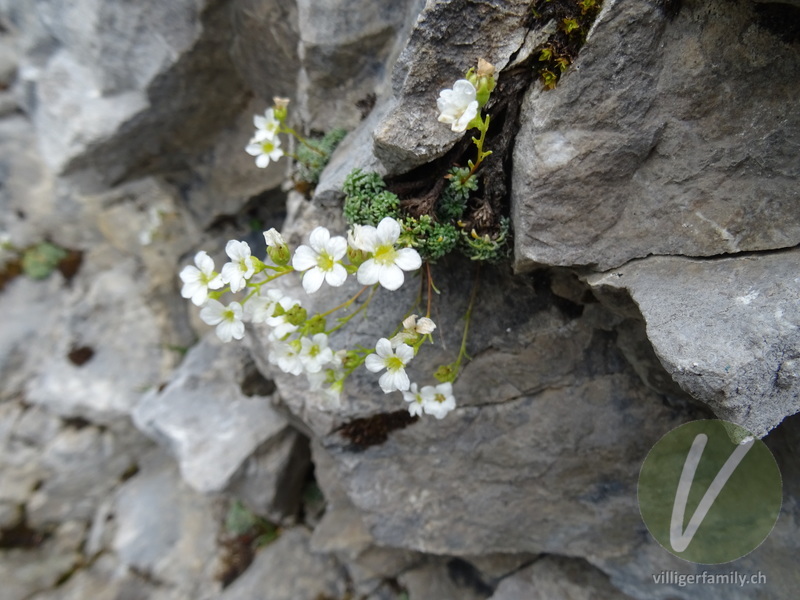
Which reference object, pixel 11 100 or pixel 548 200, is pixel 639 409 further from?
pixel 11 100

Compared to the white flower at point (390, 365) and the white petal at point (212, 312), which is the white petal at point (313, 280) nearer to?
the white flower at point (390, 365)

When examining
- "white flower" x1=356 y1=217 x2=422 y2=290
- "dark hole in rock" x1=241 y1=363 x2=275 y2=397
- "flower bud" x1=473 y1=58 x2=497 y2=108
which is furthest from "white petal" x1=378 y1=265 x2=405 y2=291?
"dark hole in rock" x1=241 y1=363 x2=275 y2=397

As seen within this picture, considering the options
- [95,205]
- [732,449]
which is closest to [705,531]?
[732,449]

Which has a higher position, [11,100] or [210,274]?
[11,100]

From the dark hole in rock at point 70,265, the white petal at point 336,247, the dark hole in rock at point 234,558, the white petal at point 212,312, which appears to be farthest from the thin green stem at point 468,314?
the dark hole in rock at point 70,265

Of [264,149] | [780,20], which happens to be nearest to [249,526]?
[264,149]

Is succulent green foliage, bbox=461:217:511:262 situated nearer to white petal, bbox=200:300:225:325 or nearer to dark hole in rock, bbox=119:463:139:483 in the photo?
white petal, bbox=200:300:225:325

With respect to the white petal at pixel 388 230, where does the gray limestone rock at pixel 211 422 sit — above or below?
below

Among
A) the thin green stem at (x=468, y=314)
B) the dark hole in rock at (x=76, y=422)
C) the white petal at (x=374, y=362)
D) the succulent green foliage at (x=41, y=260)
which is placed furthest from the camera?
the succulent green foliage at (x=41, y=260)
